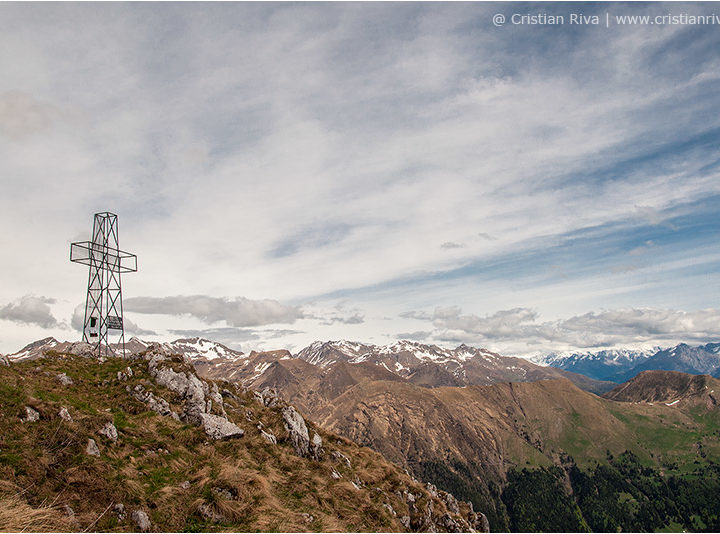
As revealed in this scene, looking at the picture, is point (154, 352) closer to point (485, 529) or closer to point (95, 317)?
point (95, 317)

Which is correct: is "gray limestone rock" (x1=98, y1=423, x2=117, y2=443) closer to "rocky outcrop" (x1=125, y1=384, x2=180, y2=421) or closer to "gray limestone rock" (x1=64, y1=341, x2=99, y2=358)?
"rocky outcrop" (x1=125, y1=384, x2=180, y2=421)

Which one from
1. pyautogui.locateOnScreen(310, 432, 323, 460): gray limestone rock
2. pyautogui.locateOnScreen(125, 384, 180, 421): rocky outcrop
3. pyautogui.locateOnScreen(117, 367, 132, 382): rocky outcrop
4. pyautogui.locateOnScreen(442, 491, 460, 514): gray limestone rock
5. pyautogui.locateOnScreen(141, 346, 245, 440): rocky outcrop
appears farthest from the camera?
pyautogui.locateOnScreen(442, 491, 460, 514): gray limestone rock

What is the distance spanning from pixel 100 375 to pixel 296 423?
1965 cm

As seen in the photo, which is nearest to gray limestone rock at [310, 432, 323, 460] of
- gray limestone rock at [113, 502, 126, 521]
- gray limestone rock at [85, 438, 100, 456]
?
gray limestone rock at [85, 438, 100, 456]

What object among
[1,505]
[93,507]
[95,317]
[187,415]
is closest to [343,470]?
[187,415]

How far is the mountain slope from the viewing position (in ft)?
60.5

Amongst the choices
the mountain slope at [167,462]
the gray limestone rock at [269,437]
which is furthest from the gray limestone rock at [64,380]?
the gray limestone rock at [269,437]

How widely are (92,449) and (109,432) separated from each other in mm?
2695

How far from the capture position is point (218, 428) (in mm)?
32219

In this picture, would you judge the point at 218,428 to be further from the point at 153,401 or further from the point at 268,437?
the point at 153,401

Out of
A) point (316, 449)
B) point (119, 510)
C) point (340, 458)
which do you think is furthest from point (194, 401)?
point (119, 510)

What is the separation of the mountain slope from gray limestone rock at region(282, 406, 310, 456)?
14cm

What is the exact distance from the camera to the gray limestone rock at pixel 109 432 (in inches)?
955

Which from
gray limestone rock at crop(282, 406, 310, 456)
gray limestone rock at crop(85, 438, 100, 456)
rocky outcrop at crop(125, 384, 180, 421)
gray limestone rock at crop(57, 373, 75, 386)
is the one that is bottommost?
gray limestone rock at crop(282, 406, 310, 456)
